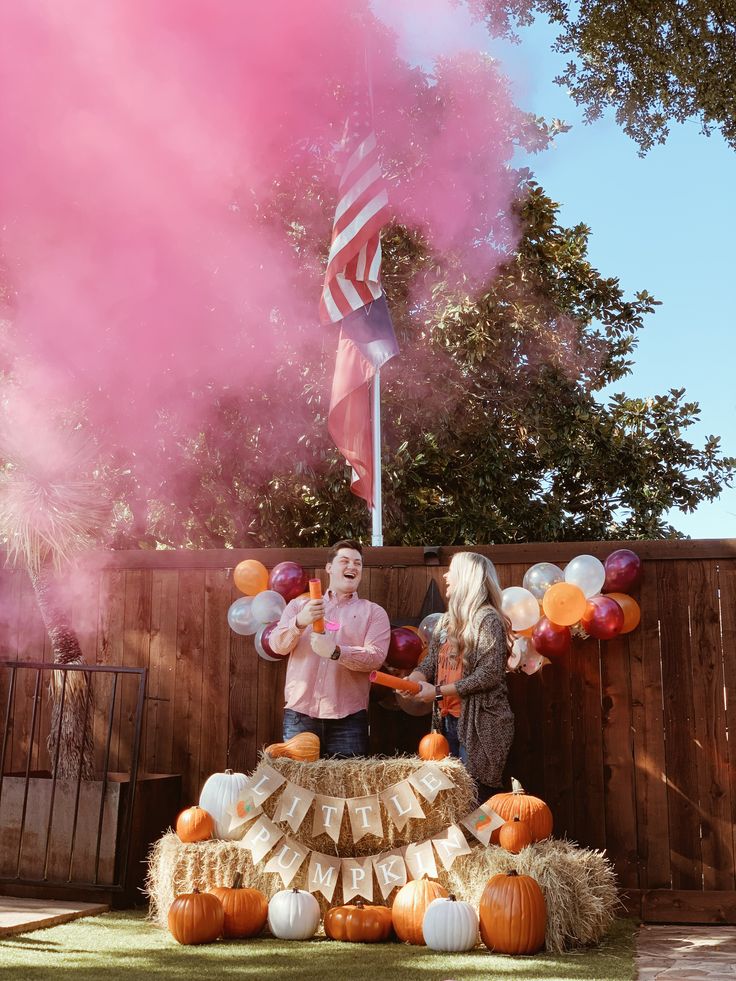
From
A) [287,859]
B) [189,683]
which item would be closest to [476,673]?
[287,859]

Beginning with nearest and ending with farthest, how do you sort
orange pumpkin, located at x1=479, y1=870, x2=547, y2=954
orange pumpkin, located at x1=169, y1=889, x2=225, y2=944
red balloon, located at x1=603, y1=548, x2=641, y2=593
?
orange pumpkin, located at x1=479, y1=870, x2=547, y2=954 → orange pumpkin, located at x1=169, y1=889, x2=225, y2=944 → red balloon, located at x1=603, y1=548, x2=641, y2=593

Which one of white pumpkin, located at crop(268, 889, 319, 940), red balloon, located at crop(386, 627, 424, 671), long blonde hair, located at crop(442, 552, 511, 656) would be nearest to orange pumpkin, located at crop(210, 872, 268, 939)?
white pumpkin, located at crop(268, 889, 319, 940)

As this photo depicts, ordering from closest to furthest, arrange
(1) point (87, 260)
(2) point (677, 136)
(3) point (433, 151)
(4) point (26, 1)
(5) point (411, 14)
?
(4) point (26, 1), (1) point (87, 260), (5) point (411, 14), (2) point (677, 136), (3) point (433, 151)

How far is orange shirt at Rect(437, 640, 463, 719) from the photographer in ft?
15.1

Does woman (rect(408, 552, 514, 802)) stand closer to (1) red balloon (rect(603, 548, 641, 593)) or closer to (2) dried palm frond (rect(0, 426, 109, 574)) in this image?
(1) red balloon (rect(603, 548, 641, 593))

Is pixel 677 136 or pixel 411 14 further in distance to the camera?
pixel 677 136

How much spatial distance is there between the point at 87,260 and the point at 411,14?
3201mm

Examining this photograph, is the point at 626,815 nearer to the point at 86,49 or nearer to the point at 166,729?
the point at 166,729

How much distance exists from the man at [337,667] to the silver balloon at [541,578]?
2.59ft

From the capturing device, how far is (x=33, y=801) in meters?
5.12

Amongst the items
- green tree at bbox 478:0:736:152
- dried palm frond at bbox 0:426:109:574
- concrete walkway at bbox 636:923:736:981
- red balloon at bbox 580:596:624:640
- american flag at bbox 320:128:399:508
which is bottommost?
concrete walkway at bbox 636:923:736:981

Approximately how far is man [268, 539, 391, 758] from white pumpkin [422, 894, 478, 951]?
96cm

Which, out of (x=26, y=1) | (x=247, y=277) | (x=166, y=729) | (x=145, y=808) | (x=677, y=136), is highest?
(x=677, y=136)

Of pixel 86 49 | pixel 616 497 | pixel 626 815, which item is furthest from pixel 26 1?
pixel 616 497
